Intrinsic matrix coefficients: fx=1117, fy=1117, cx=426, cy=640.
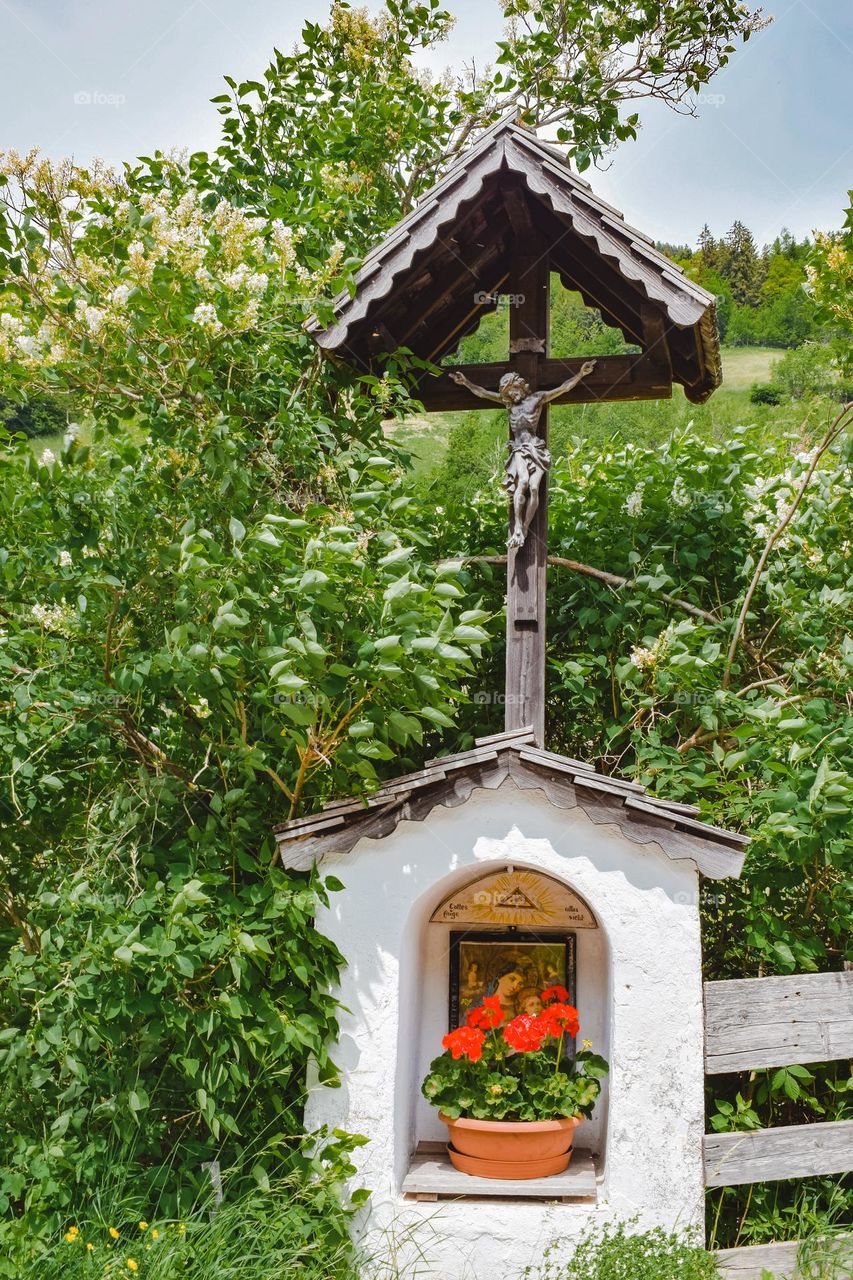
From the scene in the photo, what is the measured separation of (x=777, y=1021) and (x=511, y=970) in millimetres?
1210

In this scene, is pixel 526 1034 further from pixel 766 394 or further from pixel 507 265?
pixel 766 394

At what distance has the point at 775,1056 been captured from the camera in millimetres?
4293

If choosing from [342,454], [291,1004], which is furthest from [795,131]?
[291,1004]

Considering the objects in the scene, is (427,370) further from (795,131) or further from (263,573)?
(795,131)

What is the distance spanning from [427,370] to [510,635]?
1.43m

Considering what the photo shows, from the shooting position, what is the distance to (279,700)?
13.4 ft

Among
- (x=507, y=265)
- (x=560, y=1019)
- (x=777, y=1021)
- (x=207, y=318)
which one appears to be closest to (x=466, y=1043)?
(x=560, y=1019)

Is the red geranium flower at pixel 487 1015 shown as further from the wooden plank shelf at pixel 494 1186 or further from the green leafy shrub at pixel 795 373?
the green leafy shrub at pixel 795 373

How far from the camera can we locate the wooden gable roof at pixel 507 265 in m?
4.57

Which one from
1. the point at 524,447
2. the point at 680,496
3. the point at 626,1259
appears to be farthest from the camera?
the point at 680,496

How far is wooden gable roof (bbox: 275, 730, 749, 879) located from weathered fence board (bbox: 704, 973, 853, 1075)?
0.58 metres

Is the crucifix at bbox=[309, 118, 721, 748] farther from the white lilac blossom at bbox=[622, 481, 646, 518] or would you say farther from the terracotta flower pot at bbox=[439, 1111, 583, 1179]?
the terracotta flower pot at bbox=[439, 1111, 583, 1179]

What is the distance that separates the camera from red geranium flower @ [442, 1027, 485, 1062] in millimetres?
4422

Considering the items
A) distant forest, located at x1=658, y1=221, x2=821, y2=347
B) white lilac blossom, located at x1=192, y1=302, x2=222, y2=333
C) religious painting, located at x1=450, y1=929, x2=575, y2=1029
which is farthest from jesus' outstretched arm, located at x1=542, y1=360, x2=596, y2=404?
distant forest, located at x1=658, y1=221, x2=821, y2=347
